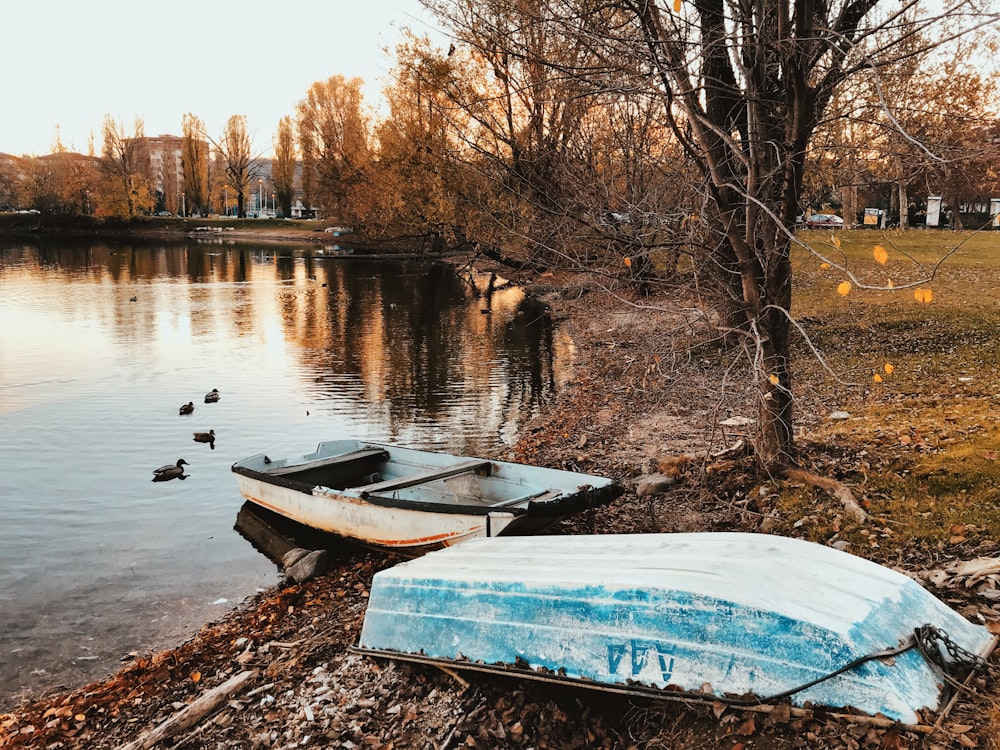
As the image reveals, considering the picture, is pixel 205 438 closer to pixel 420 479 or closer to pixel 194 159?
pixel 420 479

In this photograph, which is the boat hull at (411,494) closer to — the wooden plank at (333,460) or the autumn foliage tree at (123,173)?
the wooden plank at (333,460)

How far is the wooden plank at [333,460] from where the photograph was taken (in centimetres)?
1046

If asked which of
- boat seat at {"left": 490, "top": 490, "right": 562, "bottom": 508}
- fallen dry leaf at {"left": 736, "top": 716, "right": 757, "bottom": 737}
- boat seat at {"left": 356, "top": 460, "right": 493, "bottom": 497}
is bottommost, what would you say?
boat seat at {"left": 356, "top": 460, "right": 493, "bottom": 497}

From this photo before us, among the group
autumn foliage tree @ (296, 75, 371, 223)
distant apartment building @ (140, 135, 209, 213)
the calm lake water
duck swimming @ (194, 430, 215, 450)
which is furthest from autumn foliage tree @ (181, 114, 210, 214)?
duck swimming @ (194, 430, 215, 450)

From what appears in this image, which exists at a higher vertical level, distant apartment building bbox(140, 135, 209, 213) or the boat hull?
distant apartment building bbox(140, 135, 209, 213)

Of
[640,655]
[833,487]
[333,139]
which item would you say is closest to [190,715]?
[640,655]

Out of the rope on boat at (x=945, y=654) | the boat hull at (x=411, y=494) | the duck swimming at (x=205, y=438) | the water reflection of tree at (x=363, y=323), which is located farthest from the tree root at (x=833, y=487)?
the duck swimming at (x=205, y=438)

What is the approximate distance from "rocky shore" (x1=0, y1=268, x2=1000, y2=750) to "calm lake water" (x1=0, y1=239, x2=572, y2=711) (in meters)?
0.86

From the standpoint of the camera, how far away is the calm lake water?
340 inches

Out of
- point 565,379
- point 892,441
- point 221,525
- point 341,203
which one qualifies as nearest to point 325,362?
point 565,379

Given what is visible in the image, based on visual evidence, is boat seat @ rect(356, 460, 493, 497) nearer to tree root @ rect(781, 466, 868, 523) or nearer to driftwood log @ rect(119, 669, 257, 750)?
driftwood log @ rect(119, 669, 257, 750)

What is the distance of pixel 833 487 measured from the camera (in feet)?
24.2

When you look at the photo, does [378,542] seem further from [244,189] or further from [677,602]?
[244,189]

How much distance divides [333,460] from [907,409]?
305 inches
